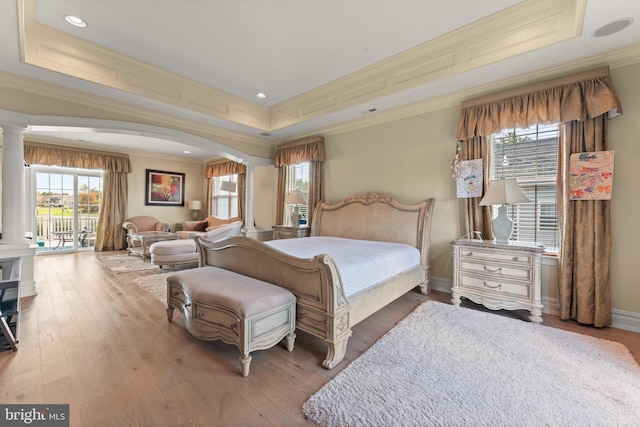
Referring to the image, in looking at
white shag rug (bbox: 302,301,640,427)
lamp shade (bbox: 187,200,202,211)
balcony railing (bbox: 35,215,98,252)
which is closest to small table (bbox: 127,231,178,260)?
balcony railing (bbox: 35,215,98,252)

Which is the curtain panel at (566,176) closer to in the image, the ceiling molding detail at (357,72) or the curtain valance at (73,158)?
the ceiling molding detail at (357,72)

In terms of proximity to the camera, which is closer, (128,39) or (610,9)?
(610,9)

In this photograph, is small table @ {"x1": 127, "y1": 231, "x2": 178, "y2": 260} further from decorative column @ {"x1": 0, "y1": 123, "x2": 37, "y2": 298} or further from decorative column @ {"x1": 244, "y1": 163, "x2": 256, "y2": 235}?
decorative column @ {"x1": 0, "y1": 123, "x2": 37, "y2": 298}

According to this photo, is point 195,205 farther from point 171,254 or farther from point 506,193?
point 506,193

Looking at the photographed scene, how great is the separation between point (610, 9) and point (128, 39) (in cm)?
448

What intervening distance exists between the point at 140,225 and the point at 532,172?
864 centimetres

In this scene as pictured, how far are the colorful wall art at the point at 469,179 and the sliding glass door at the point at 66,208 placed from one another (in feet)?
28.5

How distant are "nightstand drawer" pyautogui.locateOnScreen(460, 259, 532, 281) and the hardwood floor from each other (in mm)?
513

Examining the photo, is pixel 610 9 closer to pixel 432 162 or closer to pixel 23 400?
pixel 432 162

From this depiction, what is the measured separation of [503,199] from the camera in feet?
8.88

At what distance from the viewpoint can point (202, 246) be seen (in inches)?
121

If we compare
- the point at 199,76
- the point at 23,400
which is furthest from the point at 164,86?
the point at 23,400

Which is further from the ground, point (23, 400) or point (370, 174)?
point (370, 174)

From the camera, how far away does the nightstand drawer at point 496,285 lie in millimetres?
2631
